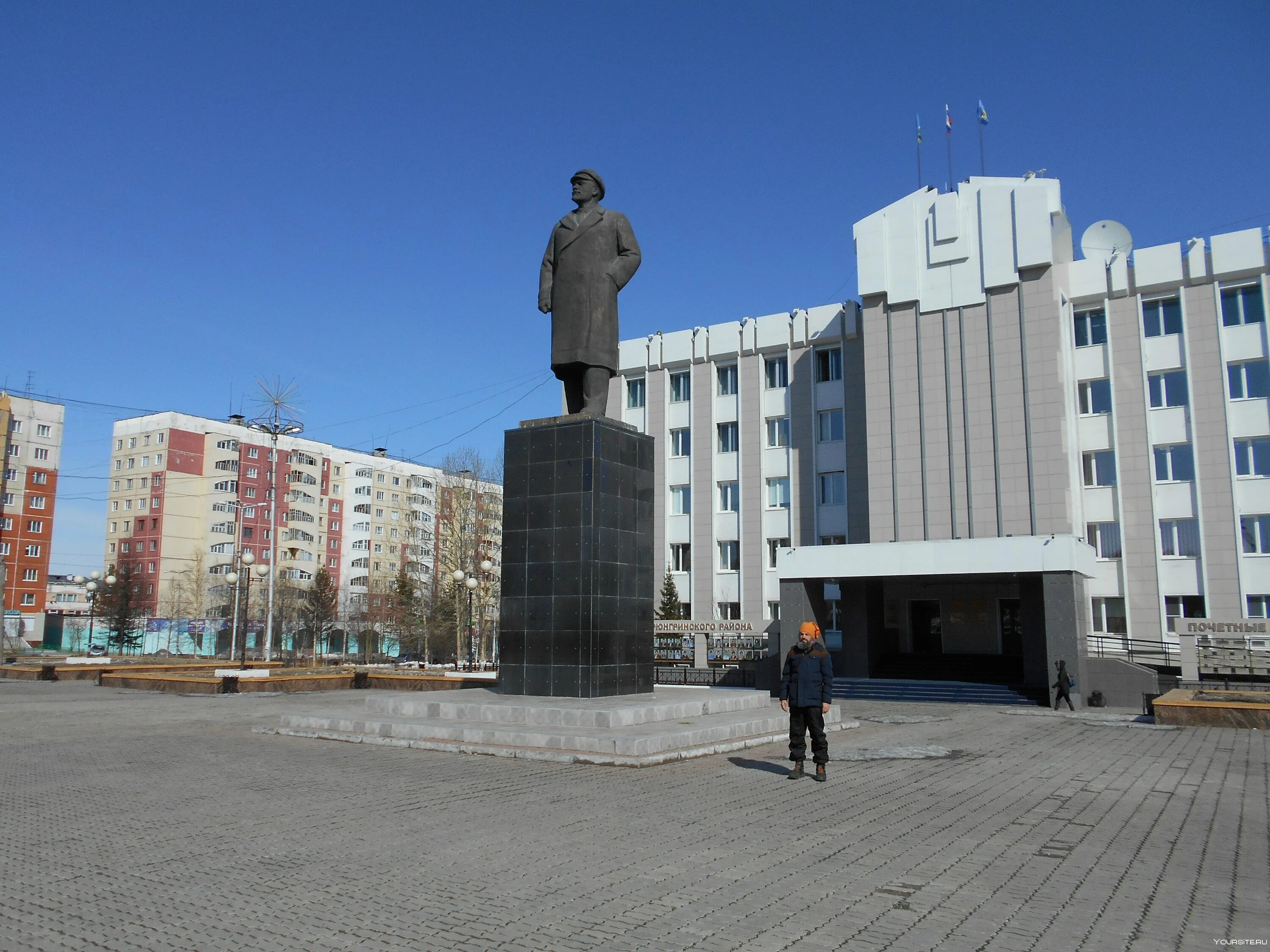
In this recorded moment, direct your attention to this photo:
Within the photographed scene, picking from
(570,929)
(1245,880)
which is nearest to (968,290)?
(1245,880)

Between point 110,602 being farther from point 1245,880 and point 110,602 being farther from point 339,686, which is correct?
point 1245,880

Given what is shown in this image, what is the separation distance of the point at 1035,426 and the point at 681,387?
56.7ft

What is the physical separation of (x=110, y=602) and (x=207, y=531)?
616 inches

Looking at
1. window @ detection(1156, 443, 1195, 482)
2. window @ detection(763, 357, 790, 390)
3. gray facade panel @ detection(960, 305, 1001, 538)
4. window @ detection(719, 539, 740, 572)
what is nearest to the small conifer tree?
window @ detection(719, 539, 740, 572)

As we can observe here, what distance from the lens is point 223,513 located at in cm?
8181

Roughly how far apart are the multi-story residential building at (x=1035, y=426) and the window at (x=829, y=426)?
2.85 feet

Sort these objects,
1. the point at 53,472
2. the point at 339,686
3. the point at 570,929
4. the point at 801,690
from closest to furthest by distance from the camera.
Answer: the point at 570,929, the point at 801,690, the point at 339,686, the point at 53,472

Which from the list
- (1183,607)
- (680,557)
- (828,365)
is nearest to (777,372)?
(828,365)

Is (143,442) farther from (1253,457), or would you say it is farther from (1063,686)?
(1253,457)

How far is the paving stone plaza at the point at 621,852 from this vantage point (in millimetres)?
4973

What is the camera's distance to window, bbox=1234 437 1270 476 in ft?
105

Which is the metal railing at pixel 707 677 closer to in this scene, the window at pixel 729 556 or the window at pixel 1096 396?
the window at pixel 729 556

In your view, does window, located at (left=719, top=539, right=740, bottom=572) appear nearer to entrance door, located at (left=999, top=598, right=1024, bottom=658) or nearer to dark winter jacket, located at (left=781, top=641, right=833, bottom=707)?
entrance door, located at (left=999, top=598, right=1024, bottom=658)

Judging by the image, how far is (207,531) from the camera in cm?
8131
